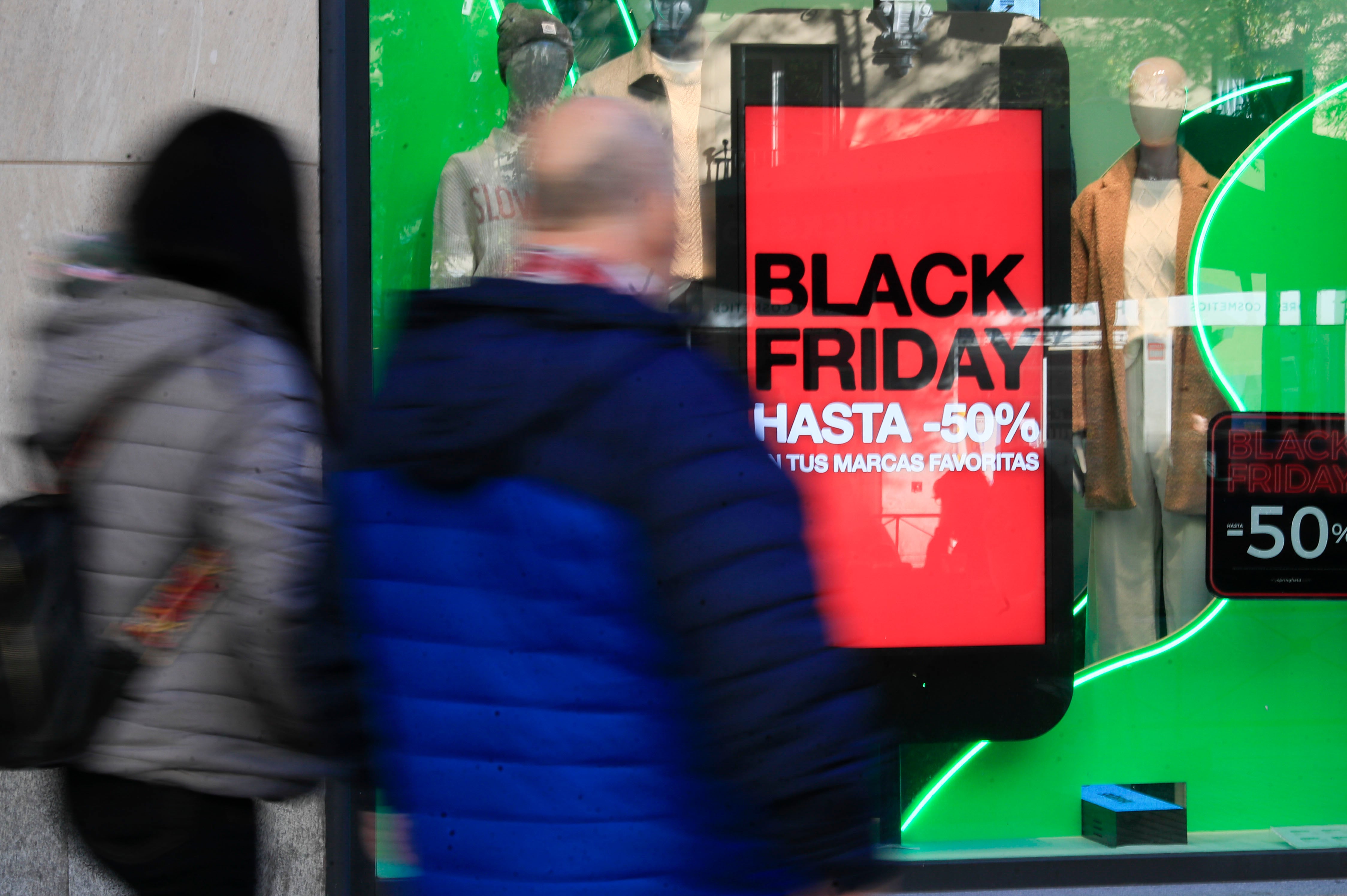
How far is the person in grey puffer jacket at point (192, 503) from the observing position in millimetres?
1704

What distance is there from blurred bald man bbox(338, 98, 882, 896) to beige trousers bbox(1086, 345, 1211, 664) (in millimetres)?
3024

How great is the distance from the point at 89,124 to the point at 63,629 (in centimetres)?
233

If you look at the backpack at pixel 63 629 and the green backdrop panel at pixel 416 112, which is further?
the green backdrop panel at pixel 416 112

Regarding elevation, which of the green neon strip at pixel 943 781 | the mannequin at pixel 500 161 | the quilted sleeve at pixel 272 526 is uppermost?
the mannequin at pixel 500 161

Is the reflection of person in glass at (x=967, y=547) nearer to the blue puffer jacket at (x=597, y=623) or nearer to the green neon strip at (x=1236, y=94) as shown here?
the green neon strip at (x=1236, y=94)

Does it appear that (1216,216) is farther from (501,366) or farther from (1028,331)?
(501,366)

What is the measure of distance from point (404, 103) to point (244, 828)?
2.62m

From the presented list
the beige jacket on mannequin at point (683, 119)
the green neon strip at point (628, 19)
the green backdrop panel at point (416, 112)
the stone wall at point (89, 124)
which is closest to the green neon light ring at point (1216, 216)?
the beige jacket on mannequin at point (683, 119)

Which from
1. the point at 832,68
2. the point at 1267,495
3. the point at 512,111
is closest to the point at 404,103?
the point at 512,111

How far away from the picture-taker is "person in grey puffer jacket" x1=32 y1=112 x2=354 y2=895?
1.70 metres

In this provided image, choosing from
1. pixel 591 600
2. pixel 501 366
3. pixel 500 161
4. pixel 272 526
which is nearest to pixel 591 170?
pixel 501 366

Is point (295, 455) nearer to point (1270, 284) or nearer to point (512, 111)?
point (512, 111)

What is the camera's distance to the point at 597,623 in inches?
50.6

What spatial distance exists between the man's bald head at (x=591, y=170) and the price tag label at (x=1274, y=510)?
3.30m
